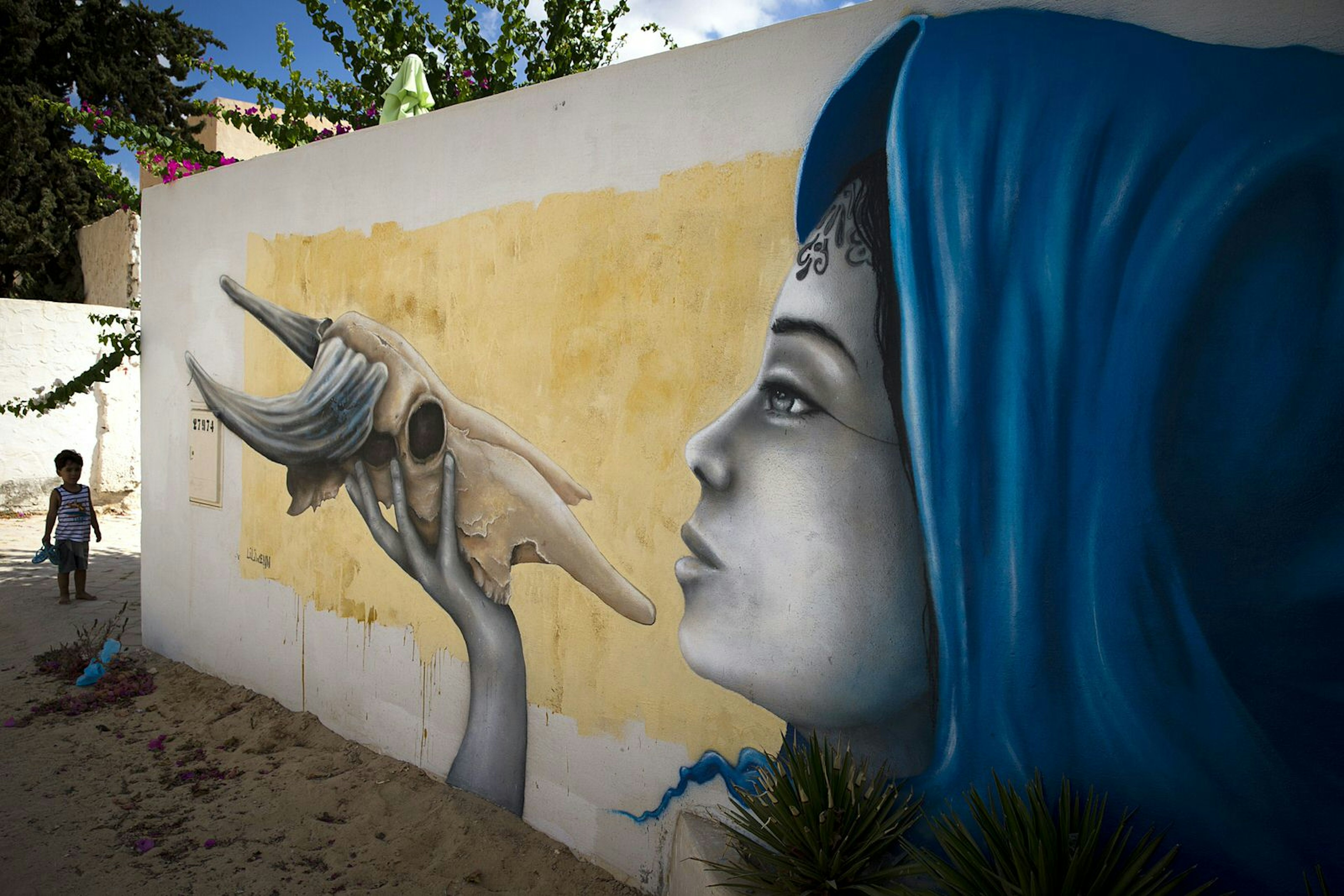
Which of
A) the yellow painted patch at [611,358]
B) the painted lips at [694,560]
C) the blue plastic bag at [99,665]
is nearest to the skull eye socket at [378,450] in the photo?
the yellow painted patch at [611,358]

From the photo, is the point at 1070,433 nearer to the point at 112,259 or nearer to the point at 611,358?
the point at 611,358

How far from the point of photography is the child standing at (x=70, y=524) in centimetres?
744

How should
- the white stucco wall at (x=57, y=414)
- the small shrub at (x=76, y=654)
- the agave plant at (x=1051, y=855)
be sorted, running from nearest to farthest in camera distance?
the agave plant at (x=1051, y=855) → the small shrub at (x=76, y=654) → the white stucco wall at (x=57, y=414)

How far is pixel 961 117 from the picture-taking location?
2475 millimetres

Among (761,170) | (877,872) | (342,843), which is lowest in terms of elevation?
(342,843)

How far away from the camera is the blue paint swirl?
2920mm

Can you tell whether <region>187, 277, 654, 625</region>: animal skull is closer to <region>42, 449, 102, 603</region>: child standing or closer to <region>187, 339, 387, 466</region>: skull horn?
<region>187, 339, 387, 466</region>: skull horn

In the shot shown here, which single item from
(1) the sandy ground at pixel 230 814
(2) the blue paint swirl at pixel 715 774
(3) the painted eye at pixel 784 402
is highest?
(3) the painted eye at pixel 784 402

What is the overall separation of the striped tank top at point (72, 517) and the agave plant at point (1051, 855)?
776 cm

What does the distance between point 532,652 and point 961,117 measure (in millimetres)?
2574

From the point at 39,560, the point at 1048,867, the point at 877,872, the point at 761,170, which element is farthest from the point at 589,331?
the point at 39,560

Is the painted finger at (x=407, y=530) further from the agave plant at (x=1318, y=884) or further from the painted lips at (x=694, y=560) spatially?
the agave plant at (x=1318, y=884)

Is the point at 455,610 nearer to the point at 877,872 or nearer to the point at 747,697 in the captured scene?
the point at 747,697

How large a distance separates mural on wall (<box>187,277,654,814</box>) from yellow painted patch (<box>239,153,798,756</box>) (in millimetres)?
77
